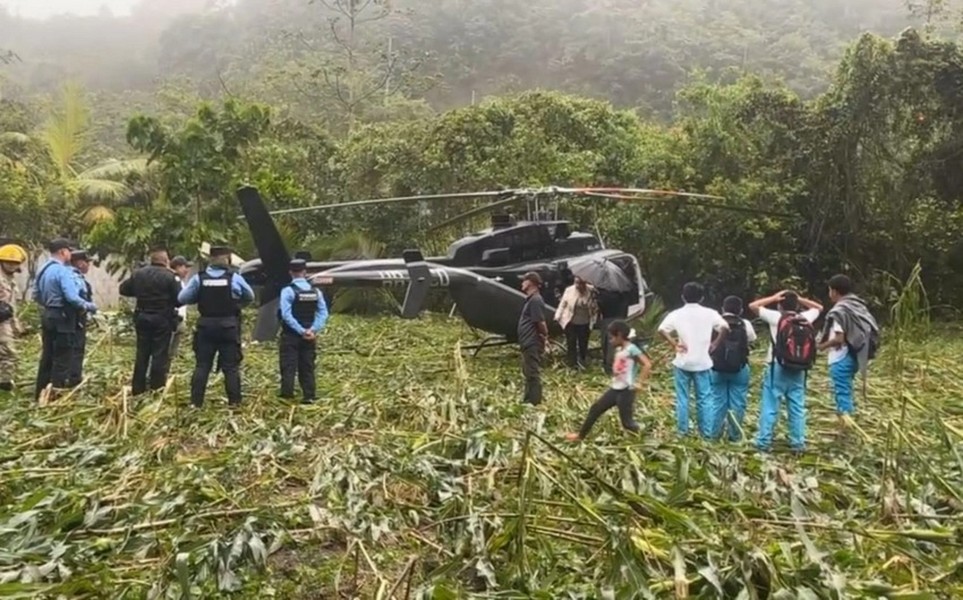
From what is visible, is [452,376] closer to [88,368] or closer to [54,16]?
[88,368]

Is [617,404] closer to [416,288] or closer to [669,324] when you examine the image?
Result: [669,324]

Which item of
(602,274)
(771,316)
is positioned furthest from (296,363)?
(771,316)

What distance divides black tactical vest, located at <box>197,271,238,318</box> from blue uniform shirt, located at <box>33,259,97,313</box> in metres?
1.24

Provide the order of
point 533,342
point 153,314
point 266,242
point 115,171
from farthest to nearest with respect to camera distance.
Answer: point 115,171, point 266,242, point 533,342, point 153,314

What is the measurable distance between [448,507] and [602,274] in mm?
5983

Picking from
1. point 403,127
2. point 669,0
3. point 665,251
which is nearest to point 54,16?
point 669,0

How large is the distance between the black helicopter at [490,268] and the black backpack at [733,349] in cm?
291

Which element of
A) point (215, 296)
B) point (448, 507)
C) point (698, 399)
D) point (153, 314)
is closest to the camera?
point (448, 507)

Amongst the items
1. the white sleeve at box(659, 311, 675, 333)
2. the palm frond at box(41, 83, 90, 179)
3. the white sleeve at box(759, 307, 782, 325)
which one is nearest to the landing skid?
the white sleeve at box(659, 311, 675, 333)

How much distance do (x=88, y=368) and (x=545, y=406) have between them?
4.90m

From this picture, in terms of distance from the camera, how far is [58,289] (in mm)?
7449

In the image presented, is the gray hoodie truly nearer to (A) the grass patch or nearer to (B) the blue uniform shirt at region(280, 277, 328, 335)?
(A) the grass patch

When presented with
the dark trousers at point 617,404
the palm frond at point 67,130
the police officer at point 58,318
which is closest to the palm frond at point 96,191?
the palm frond at point 67,130

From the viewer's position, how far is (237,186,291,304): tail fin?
8.67 meters
